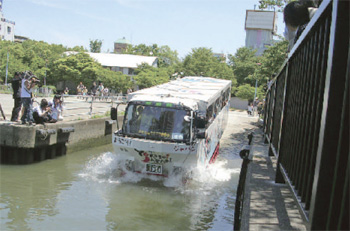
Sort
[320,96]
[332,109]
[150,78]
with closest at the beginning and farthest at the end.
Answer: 1. [332,109]
2. [320,96]
3. [150,78]

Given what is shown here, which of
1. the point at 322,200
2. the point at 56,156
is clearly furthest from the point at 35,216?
the point at 322,200

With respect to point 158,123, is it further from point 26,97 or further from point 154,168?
point 26,97

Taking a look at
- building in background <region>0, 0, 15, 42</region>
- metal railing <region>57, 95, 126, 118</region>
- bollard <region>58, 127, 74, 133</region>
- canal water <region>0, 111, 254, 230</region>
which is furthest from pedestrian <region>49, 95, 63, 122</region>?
Result: building in background <region>0, 0, 15, 42</region>

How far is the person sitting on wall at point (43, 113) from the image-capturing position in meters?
12.9

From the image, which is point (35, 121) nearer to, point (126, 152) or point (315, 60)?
point (126, 152)

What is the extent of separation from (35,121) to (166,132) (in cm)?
500

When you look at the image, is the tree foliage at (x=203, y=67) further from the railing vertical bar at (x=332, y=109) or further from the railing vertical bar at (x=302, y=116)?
the railing vertical bar at (x=332, y=109)

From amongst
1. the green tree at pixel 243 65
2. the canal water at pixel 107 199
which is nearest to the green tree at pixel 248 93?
the green tree at pixel 243 65

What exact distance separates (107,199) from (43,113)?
5272 mm

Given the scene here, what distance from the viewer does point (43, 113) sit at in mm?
13336

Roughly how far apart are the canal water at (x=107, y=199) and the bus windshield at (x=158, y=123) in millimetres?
1185

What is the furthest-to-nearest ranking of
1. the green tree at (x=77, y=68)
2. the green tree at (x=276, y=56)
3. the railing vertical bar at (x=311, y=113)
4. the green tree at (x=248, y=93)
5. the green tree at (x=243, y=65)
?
1. the green tree at (x=243, y=65)
2. the green tree at (x=248, y=93)
3. the green tree at (x=77, y=68)
4. the green tree at (x=276, y=56)
5. the railing vertical bar at (x=311, y=113)

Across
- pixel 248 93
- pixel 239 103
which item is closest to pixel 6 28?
pixel 239 103

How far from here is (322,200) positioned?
2.02 meters
